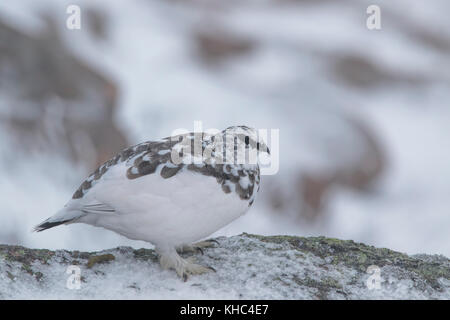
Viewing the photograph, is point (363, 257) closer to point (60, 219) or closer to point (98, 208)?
point (98, 208)

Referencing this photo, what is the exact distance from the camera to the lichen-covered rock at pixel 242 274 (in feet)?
10.8

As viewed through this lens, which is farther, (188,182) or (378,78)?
(378,78)

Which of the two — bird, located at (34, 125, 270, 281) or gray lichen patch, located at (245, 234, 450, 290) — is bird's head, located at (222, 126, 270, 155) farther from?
gray lichen patch, located at (245, 234, 450, 290)

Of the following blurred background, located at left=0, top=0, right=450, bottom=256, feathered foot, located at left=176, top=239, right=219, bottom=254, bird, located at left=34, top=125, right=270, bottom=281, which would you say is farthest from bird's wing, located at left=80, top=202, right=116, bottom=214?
blurred background, located at left=0, top=0, right=450, bottom=256

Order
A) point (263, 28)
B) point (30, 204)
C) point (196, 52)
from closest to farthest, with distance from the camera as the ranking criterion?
point (30, 204) → point (196, 52) → point (263, 28)

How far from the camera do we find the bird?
10.8 feet

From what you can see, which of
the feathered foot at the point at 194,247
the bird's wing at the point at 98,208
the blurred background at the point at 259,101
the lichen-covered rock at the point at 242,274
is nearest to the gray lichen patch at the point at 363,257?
the lichen-covered rock at the point at 242,274

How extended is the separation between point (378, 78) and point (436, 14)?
15.5 ft

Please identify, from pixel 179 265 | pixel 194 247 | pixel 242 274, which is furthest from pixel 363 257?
pixel 179 265

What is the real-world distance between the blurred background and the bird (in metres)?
3.21

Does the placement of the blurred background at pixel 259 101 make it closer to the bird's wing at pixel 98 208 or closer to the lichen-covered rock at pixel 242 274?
the lichen-covered rock at pixel 242 274

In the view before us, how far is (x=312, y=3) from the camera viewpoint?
17.0 meters
